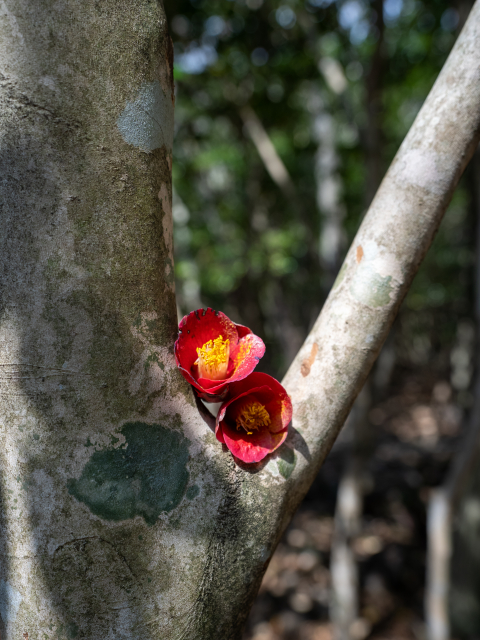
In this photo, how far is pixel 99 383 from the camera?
2.36 ft

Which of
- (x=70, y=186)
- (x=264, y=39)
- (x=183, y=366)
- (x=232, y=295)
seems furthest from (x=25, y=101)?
(x=232, y=295)

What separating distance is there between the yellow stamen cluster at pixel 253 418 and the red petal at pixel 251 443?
0.01 m

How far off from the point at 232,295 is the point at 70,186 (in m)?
7.87

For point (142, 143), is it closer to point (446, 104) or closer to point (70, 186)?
point (70, 186)

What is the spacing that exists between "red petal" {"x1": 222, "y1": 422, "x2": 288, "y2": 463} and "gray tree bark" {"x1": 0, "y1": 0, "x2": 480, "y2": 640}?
0.08 feet

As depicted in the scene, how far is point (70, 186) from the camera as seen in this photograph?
71cm

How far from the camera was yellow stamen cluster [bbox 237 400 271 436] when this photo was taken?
834 millimetres

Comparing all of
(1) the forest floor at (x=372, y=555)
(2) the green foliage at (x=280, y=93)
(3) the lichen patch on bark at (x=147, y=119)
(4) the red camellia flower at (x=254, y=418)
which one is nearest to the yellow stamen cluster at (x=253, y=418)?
(4) the red camellia flower at (x=254, y=418)

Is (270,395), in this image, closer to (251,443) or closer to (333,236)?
(251,443)

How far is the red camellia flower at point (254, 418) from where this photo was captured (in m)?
0.81

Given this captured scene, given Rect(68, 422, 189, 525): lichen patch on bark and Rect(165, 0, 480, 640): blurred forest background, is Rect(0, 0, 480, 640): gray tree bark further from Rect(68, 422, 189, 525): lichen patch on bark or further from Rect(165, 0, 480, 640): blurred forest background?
Rect(165, 0, 480, 640): blurred forest background

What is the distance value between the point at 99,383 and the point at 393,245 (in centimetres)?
58

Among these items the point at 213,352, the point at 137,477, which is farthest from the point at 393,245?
the point at 137,477

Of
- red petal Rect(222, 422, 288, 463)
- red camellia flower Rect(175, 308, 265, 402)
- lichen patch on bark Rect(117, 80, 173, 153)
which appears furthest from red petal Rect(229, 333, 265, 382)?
lichen patch on bark Rect(117, 80, 173, 153)
